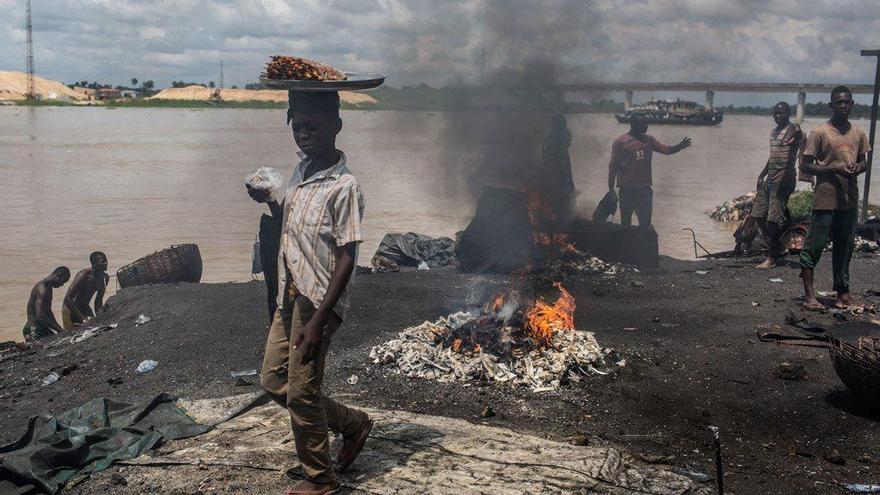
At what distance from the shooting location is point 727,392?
17.2 feet

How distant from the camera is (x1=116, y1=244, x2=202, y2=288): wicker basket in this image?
9695 millimetres

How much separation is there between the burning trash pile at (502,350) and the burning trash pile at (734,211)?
12.3 metres

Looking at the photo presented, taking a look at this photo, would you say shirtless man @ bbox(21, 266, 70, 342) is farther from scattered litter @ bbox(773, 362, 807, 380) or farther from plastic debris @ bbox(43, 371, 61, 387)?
scattered litter @ bbox(773, 362, 807, 380)

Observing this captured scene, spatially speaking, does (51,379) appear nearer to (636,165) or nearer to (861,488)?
(861,488)

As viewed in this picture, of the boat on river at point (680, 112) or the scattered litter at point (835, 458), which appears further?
the boat on river at point (680, 112)

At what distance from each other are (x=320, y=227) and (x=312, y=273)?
209 mm

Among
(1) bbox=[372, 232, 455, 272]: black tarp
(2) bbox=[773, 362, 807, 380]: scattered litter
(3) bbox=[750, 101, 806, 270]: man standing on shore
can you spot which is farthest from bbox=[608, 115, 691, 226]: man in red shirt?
(2) bbox=[773, 362, 807, 380]: scattered litter

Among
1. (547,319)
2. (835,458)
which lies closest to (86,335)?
(547,319)

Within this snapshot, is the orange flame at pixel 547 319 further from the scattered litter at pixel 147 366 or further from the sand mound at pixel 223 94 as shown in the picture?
the sand mound at pixel 223 94

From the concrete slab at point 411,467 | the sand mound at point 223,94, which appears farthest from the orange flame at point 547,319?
the sand mound at point 223,94

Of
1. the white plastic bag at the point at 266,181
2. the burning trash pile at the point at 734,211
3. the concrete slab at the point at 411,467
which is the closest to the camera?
the concrete slab at the point at 411,467

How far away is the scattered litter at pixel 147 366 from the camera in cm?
649

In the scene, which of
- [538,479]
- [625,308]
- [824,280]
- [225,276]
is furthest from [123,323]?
[824,280]

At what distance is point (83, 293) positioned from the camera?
9.18 metres
